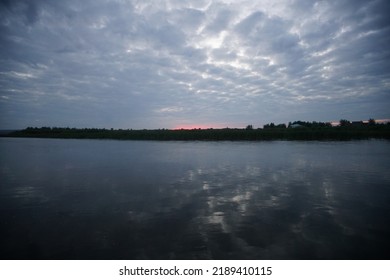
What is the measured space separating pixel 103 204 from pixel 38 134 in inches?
4886

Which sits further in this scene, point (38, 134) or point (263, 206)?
point (38, 134)

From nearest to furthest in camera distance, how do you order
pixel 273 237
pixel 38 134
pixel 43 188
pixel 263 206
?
pixel 273 237
pixel 263 206
pixel 43 188
pixel 38 134

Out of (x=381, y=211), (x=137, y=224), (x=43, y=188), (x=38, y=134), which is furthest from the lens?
(x=38, y=134)

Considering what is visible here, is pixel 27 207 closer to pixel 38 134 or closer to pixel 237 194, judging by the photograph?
pixel 237 194

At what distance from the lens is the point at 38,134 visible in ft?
356

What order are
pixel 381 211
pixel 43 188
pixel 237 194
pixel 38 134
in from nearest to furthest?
1. pixel 381 211
2. pixel 237 194
3. pixel 43 188
4. pixel 38 134

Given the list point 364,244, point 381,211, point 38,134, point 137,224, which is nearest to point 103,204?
point 137,224

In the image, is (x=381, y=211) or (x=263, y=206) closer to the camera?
(x=381, y=211)

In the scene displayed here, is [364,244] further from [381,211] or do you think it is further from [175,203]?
[175,203]

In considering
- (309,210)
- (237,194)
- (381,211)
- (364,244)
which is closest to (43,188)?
(237,194)

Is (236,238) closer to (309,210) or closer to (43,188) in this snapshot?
(309,210)

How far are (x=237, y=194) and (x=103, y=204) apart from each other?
598 cm

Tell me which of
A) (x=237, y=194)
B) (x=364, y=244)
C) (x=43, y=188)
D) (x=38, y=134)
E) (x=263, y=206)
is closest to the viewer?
(x=364, y=244)

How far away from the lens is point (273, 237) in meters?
6.17
